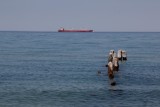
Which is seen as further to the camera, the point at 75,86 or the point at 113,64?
the point at 113,64

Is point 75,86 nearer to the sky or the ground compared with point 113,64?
nearer to the ground

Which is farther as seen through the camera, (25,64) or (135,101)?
(25,64)

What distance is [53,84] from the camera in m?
54.1

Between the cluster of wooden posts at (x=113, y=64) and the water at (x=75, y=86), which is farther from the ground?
the cluster of wooden posts at (x=113, y=64)

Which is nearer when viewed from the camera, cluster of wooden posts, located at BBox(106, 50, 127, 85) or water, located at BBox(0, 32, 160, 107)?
water, located at BBox(0, 32, 160, 107)

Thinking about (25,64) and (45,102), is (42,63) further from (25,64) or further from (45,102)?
(45,102)

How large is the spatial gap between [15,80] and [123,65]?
26.4 metres

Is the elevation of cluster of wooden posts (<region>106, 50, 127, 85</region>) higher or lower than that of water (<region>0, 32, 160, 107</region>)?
higher

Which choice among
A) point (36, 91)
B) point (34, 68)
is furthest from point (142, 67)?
point (36, 91)

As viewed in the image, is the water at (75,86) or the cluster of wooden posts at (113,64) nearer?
the water at (75,86)

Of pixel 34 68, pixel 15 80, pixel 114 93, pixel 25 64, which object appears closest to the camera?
pixel 114 93

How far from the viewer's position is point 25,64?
7831 centimetres

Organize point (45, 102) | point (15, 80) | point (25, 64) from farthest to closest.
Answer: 1. point (25, 64)
2. point (15, 80)
3. point (45, 102)

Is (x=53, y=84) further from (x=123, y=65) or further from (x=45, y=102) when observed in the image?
(x=123, y=65)
